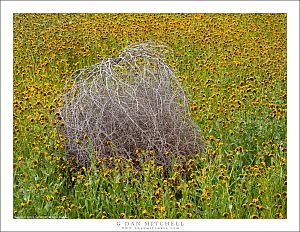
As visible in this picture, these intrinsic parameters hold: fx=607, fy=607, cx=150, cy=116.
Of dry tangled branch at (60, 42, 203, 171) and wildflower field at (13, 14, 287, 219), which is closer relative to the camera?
wildflower field at (13, 14, 287, 219)

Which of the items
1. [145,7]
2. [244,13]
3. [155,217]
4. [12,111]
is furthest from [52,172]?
[244,13]

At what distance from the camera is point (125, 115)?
3637 mm

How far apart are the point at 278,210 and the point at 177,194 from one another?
0.59m

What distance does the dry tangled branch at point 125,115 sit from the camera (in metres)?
3.63

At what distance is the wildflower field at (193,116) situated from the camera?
347cm

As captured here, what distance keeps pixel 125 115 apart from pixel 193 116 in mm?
611

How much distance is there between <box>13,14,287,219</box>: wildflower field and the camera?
3469 mm

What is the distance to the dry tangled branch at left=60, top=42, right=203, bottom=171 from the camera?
3635 mm

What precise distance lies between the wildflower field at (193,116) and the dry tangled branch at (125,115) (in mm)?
87

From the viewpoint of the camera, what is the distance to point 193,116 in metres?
4.06

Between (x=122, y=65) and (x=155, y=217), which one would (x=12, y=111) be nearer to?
(x=122, y=65)

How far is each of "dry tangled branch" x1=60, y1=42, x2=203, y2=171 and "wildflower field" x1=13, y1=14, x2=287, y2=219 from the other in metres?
0.09

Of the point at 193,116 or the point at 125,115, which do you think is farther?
the point at 193,116

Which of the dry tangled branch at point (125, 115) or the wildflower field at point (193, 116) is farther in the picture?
the dry tangled branch at point (125, 115)
